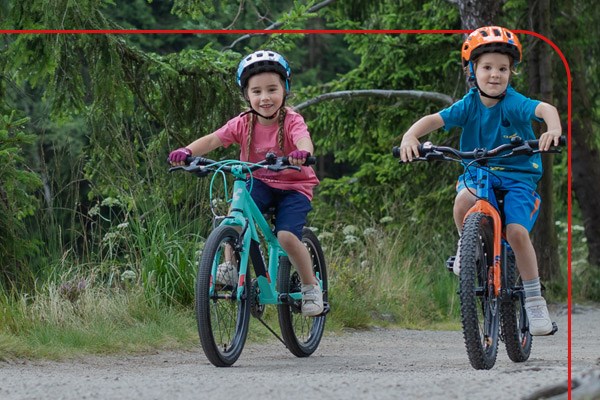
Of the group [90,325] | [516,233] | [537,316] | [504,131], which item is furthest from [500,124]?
[90,325]

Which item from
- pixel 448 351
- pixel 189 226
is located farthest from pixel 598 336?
pixel 189 226

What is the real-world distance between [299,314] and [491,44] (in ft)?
7.94

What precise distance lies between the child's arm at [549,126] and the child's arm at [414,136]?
0.55m

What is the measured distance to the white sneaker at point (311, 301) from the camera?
734cm

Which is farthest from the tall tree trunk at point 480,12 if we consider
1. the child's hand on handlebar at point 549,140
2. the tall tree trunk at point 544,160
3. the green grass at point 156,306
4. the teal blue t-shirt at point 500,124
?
the child's hand on handlebar at point 549,140

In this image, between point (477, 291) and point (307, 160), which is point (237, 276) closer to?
point (307, 160)

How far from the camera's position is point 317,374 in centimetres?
601

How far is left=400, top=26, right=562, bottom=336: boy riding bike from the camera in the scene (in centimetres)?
670

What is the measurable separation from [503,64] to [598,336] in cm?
464

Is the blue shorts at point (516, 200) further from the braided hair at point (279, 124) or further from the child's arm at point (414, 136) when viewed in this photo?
the braided hair at point (279, 124)

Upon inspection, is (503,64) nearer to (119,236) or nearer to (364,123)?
(119,236)

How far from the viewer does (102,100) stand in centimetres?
1008

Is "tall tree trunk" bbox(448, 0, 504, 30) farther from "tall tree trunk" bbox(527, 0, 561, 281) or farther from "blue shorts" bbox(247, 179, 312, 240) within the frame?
"blue shorts" bbox(247, 179, 312, 240)

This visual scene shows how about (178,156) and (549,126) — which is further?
(178,156)
